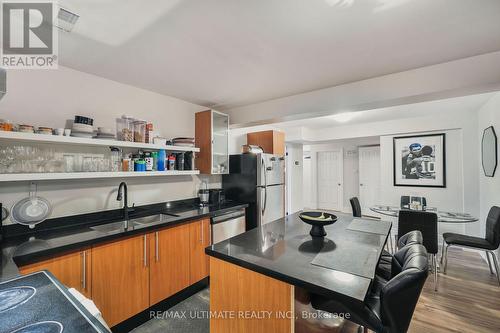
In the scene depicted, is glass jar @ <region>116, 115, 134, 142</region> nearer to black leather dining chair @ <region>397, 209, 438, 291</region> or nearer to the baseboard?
the baseboard

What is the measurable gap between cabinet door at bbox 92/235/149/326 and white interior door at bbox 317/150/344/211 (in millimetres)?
6338

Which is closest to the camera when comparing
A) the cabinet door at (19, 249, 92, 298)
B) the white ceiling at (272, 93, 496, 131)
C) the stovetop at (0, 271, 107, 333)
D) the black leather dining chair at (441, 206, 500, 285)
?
the stovetop at (0, 271, 107, 333)

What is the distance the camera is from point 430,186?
4.47 metres

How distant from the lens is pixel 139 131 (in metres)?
2.46

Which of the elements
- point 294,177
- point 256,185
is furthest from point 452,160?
point 256,185

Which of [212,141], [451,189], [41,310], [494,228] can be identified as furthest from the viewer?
[451,189]

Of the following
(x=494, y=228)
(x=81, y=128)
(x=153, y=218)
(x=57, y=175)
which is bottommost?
(x=494, y=228)

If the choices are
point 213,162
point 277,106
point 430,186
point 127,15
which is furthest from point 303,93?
point 430,186

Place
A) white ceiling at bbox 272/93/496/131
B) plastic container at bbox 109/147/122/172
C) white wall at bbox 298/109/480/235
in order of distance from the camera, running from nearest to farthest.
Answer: plastic container at bbox 109/147/122/172 < white ceiling at bbox 272/93/496/131 < white wall at bbox 298/109/480/235

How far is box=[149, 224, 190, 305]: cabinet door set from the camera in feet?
6.85

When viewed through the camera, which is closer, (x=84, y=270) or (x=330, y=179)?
(x=84, y=270)

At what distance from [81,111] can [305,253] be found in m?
2.45

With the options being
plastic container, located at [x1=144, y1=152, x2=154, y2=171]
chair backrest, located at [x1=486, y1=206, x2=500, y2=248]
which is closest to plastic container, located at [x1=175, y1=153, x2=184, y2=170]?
plastic container, located at [x1=144, y1=152, x2=154, y2=171]

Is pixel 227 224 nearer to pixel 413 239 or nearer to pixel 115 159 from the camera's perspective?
pixel 115 159
